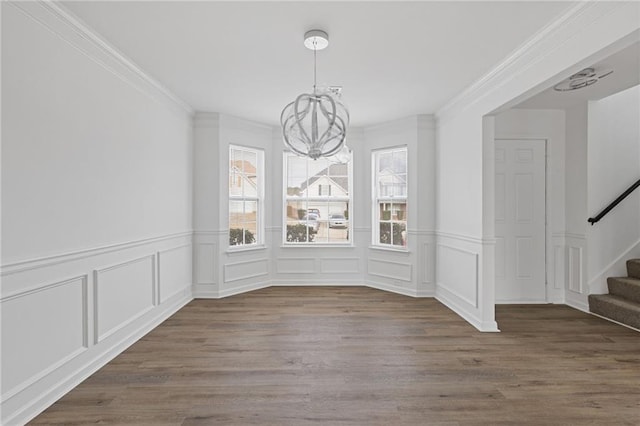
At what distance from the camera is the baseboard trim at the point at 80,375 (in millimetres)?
2215

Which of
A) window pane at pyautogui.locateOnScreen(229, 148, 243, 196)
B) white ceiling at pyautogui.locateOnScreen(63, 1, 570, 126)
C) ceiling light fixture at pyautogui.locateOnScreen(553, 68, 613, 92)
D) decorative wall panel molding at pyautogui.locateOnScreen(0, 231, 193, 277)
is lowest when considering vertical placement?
decorative wall panel molding at pyautogui.locateOnScreen(0, 231, 193, 277)

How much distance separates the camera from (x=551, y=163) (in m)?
4.89

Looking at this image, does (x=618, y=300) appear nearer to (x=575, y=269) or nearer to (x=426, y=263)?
(x=575, y=269)

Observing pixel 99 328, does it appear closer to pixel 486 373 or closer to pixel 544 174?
pixel 486 373

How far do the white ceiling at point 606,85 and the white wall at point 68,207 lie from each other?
3.66 metres

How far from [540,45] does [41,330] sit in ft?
13.4

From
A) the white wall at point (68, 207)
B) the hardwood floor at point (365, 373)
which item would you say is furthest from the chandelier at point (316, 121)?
the hardwood floor at point (365, 373)

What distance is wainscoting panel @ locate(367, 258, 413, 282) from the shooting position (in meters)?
5.50

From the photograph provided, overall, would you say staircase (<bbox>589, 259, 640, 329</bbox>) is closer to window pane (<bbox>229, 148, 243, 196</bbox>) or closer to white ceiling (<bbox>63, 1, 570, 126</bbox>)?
white ceiling (<bbox>63, 1, 570, 126</bbox>)

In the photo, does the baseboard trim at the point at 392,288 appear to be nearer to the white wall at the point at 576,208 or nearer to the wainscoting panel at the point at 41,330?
the white wall at the point at 576,208

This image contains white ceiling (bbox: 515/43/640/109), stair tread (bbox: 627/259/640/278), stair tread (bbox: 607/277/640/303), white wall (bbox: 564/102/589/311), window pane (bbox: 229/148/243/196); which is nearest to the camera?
white ceiling (bbox: 515/43/640/109)

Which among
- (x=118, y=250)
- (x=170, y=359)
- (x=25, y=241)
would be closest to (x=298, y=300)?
(x=170, y=359)

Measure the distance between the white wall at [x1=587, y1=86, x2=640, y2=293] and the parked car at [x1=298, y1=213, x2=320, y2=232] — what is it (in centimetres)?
371

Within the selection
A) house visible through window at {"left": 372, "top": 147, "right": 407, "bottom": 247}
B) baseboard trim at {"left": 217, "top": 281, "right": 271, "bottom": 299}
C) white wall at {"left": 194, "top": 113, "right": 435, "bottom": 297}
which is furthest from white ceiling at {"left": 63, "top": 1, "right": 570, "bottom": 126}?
baseboard trim at {"left": 217, "top": 281, "right": 271, "bottom": 299}
